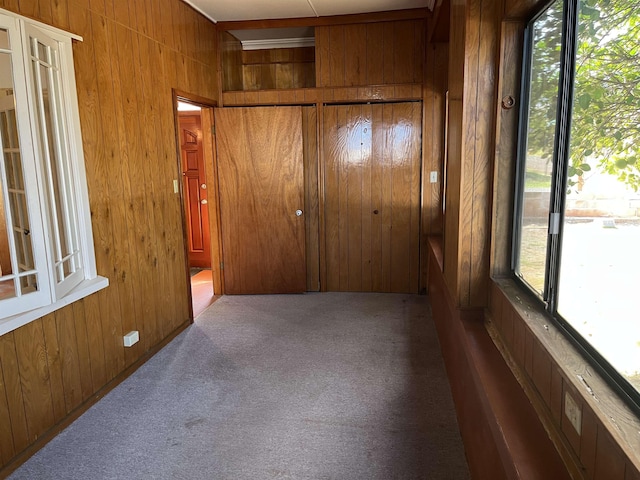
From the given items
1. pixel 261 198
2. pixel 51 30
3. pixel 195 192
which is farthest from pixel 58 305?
pixel 195 192

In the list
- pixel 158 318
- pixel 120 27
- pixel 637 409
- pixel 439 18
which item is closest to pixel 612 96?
pixel 637 409

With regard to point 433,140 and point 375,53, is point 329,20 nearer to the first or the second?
point 375,53

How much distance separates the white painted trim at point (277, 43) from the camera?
16.0 feet

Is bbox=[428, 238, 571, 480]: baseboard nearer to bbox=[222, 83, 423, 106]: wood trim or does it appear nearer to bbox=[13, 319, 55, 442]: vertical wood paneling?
bbox=[13, 319, 55, 442]: vertical wood paneling

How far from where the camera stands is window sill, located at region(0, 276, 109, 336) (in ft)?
6.73

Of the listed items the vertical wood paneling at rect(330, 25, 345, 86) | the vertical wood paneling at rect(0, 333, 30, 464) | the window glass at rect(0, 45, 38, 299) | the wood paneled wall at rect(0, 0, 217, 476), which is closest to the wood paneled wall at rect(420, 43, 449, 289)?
the vertical wood paneling at rect(330, 25, 345, 86)

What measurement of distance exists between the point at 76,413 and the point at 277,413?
109 cm

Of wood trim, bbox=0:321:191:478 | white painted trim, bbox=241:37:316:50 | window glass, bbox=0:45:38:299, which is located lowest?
wood trim, bbox=0:321:191:478

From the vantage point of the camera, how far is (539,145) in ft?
5.74

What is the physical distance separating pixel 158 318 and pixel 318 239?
185 cm

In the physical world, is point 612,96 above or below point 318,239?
above

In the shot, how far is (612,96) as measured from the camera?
116 cm

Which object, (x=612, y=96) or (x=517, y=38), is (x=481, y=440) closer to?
(x=612, y=96)

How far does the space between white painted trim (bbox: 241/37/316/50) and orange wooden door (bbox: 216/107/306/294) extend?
3.06 feet
